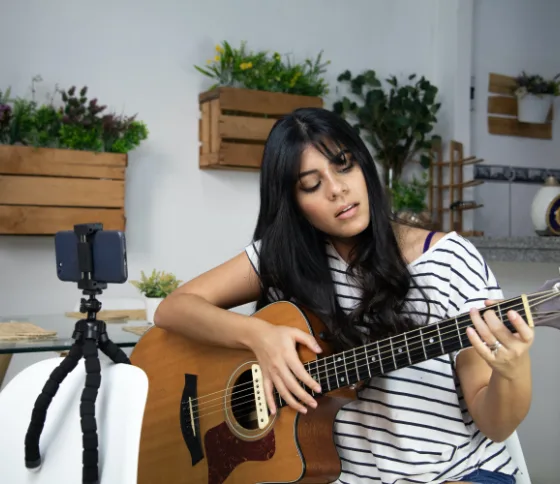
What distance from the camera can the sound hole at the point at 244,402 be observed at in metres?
1.52

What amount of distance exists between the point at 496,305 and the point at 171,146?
295cm

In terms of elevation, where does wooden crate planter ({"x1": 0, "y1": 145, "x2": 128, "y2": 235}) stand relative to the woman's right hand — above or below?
above

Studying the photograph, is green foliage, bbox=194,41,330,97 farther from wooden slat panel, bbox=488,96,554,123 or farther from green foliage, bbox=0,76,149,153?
wooden slat panel, bbox=488,96,554,123

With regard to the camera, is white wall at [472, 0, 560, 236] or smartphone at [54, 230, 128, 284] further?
white wall at [472, 0, 560, 236]

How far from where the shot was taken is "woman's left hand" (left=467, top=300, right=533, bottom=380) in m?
1.06

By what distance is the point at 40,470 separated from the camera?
1159 millimetres

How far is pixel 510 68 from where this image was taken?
4.67m

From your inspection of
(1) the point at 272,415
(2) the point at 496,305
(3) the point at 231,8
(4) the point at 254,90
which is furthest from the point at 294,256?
(3) the point at 231,8

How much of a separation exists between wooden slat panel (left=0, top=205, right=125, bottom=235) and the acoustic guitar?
1.71 meters

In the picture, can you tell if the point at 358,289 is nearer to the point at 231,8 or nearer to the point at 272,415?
the point at 272,415

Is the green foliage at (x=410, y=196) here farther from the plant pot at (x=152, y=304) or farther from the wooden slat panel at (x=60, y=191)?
the plant pot at (x=152, y=304)

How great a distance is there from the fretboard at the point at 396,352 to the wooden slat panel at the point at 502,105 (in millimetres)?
3563

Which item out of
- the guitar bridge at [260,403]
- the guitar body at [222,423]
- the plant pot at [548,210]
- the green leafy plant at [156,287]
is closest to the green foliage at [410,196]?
the plant pot at [548,210]

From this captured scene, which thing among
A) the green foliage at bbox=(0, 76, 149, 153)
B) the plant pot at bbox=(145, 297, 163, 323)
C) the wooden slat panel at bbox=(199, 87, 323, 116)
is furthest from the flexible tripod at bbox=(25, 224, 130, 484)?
the wooden slat panel at bbox=(199, 87, 323, 116)
